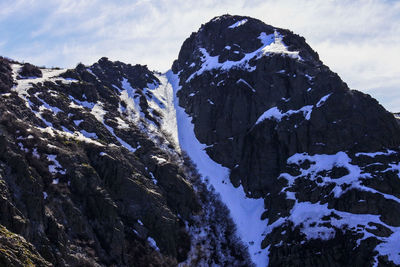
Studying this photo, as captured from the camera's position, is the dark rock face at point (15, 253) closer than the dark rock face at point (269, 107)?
Yes

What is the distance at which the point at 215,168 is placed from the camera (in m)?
128

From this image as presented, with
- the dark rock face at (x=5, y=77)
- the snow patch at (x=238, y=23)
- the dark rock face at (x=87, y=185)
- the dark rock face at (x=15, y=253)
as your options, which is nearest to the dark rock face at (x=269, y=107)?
the snow patch at (x=238, y=23)

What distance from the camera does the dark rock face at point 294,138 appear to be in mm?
93812

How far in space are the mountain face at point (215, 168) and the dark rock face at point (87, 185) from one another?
309 millimetres

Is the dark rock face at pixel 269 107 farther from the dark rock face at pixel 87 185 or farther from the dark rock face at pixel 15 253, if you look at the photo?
the dark rock face at pixel 15 253

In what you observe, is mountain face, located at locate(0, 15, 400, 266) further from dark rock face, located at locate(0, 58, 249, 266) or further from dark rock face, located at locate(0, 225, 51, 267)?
dark rock face, located at locate(0, 225, 51, 267)

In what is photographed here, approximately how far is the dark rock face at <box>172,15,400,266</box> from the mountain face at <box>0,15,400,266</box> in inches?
14.1

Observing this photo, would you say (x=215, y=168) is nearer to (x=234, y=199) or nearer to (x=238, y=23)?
(x=234, y=199)

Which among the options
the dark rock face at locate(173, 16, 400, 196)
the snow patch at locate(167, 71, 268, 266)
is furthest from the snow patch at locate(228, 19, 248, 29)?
the snow patch at locate(167, 71, 268, 266)

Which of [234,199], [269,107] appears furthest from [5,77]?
[269,107]

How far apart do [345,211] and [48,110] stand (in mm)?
76348

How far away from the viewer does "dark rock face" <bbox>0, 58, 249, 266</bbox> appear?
206 ft

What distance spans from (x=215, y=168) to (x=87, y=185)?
53.2 metres

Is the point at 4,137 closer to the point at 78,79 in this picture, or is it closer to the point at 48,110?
the point at 48,110
